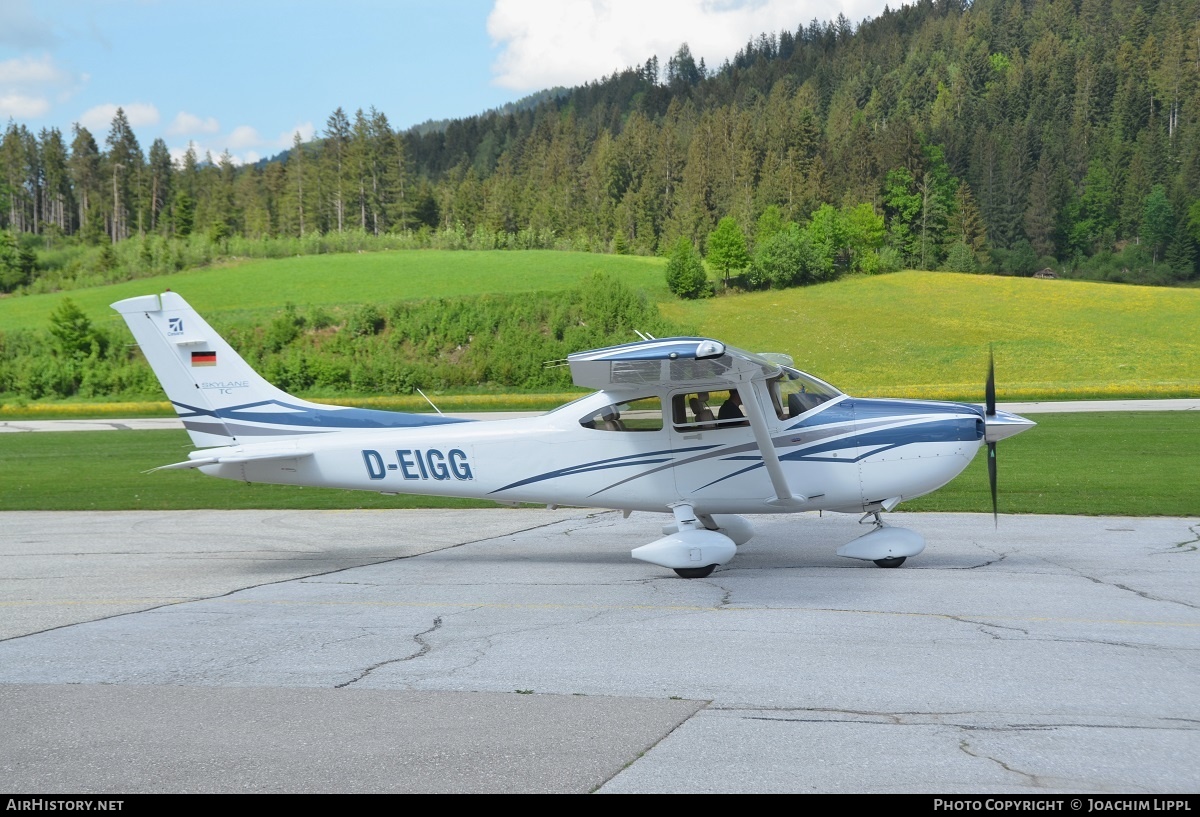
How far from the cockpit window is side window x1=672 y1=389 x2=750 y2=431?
0.41 meters

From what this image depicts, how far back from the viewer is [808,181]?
4481 inches

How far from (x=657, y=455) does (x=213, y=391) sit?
5.36 meters

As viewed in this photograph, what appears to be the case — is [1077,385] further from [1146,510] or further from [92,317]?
[92,317]

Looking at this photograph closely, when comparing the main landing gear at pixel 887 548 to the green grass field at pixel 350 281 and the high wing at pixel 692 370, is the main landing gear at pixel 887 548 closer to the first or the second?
the high wing at pixel 692 370

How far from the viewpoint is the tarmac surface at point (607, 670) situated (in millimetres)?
5301

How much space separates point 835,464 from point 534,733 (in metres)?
6.22

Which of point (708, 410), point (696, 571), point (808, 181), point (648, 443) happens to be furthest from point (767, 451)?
point (808, 181)

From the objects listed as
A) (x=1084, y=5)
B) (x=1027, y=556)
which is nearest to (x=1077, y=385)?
(x=1027, y=556)

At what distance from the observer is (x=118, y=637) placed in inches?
345

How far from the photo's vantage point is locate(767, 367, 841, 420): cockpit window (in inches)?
448

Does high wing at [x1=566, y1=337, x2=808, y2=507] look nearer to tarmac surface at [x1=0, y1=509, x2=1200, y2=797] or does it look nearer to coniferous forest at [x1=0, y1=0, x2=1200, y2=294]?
tarmac surface at [x1=0, y1=509, x2=1200, y2=797]

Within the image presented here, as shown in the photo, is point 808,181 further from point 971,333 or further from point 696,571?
point 696,571

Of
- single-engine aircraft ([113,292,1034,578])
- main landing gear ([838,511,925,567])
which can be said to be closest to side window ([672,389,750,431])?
single-engine aircraft ([113,292,1034,578])

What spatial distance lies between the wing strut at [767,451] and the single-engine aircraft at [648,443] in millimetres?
18
